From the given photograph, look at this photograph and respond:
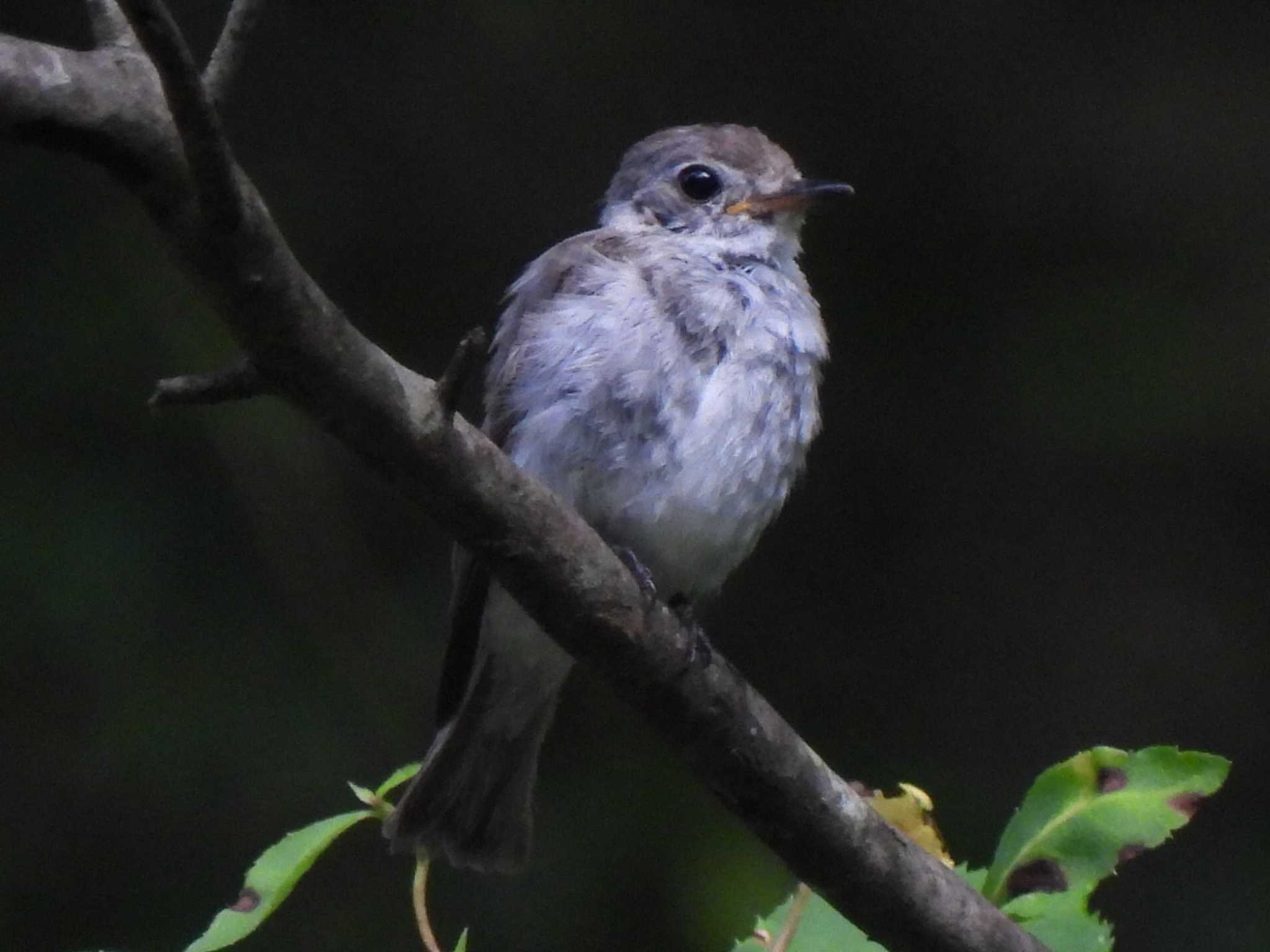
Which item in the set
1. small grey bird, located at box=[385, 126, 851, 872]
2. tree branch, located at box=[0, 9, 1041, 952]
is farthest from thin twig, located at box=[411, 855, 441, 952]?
small grey bird, located at box=[385, 126, 851, 872]

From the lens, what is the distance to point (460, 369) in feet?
6.40

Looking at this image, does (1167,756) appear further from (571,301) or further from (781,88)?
(781,88)

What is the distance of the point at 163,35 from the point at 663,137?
8.25 feet

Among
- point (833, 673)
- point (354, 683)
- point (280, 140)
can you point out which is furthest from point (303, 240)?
point (833, 673)

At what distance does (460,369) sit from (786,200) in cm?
184

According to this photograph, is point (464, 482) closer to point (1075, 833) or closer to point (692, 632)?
point (692, 632)

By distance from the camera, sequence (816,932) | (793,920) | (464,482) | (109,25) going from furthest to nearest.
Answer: (816,932) → (793,920) → (464,482) → (109,25)

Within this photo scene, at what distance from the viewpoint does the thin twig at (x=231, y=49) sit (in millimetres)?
1896

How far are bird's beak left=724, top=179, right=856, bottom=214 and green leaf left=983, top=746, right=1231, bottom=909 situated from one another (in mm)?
1615

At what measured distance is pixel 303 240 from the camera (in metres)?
4.94

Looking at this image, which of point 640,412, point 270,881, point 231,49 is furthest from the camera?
point 640,412

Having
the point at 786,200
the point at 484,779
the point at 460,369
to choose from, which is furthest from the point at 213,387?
the point at 786,200

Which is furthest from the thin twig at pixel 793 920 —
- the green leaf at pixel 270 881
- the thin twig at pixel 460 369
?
the thin twig at pixel 460 369

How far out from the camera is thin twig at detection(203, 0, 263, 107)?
1896mm
